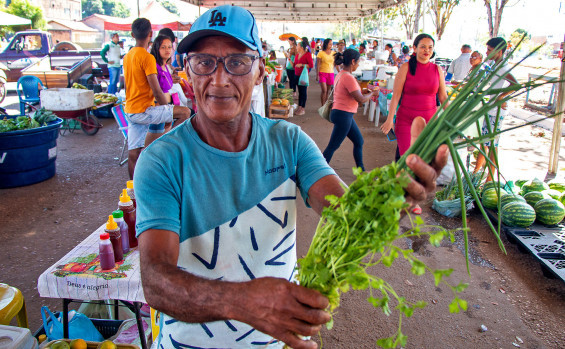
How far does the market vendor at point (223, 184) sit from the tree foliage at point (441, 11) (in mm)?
19474

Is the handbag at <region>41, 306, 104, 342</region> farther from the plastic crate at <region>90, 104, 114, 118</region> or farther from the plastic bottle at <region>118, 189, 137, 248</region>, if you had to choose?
the plastic crate at <region>90, 104, 114, 118</region>

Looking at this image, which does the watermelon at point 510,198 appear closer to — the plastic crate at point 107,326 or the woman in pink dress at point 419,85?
the woman in pink dress at point 419,85

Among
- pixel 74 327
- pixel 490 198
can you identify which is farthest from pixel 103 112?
pixel 490 198

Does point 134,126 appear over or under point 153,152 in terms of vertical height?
under

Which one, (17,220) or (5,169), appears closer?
(17,220)

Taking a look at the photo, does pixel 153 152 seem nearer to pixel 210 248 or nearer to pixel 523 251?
pixel 210 248

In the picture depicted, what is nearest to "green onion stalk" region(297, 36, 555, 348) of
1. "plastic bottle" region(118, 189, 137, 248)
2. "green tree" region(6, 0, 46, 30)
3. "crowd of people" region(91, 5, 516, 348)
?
"crowd of people" region(91, 5, 516, 348)

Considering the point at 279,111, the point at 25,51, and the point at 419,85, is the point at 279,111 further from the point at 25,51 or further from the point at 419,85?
the point at 25,51

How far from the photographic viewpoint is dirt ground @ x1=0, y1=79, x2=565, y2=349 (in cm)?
320

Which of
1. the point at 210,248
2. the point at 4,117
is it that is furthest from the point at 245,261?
the point at 4,117

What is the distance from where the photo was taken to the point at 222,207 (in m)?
1.48

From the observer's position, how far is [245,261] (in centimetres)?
152

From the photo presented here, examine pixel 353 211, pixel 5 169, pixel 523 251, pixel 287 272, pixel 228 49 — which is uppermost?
pixel 228 49

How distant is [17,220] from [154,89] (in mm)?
2467
